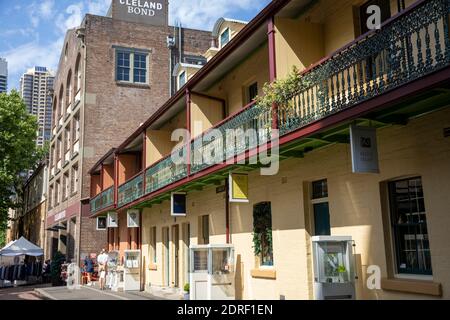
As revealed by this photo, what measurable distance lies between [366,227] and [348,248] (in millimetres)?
520

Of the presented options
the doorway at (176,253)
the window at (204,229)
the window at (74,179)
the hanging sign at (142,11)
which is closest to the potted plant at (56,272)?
the window at (74,179)

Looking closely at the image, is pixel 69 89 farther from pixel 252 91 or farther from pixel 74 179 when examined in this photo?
pixel 252 91

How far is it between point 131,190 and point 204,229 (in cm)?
596

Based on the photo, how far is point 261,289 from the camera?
12.1 m

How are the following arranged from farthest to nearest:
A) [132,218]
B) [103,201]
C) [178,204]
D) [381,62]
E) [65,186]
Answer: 1. [65,186]
2. [103,201]
3. [132,218]
4. [178,204]
5. [381,62]

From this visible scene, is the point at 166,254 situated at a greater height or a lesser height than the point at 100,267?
greater

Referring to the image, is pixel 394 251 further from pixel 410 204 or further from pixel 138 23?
pixel 138 23

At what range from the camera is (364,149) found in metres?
8.16

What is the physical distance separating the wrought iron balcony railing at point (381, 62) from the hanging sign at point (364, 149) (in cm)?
50

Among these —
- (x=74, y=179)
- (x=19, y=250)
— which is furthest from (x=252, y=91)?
(x=74, y=179)

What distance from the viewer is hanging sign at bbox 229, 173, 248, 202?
40.4 feet

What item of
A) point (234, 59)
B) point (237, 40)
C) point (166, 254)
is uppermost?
point (234, 59)

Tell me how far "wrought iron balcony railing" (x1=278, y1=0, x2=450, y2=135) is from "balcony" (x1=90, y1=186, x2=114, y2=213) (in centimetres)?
1537
